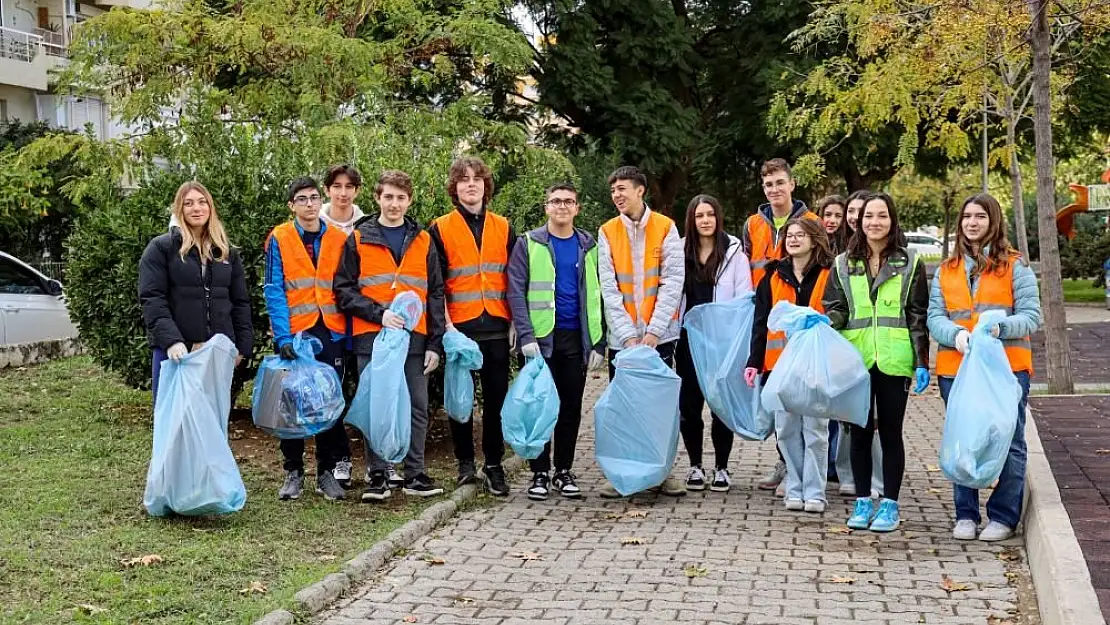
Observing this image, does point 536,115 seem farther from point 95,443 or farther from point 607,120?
point 95,443

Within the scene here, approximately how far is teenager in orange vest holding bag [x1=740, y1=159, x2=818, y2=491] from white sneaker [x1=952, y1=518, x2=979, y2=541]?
1654 millimetres

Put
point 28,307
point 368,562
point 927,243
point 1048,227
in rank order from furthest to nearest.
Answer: point 927,243 → point 28,307 → point 1048,227 → point 368,562

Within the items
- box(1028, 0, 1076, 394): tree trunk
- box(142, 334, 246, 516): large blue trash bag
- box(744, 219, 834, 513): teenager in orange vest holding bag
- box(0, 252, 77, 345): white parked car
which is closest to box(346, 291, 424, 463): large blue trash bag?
box(142, 334, 246, 516): large blue trash bag

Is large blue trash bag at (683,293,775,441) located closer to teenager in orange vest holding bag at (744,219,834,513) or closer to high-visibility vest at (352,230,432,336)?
teenager in orange vest holding bag at (744,219,834,513)

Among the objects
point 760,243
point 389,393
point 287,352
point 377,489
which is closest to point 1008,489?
point 760,243

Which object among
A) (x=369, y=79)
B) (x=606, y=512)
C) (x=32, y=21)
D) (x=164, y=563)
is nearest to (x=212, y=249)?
(x=164, y=563)

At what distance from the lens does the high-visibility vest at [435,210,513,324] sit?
802 centimetres

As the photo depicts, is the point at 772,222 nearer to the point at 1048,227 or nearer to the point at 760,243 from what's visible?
the point at 760,243

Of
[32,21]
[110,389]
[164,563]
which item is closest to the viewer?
[164,563]

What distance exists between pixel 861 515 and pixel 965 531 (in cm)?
57

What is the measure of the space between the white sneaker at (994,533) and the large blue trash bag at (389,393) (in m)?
3.25

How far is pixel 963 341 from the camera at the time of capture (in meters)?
6.85

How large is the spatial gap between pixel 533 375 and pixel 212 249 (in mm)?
1999

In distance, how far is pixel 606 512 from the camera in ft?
25.8
